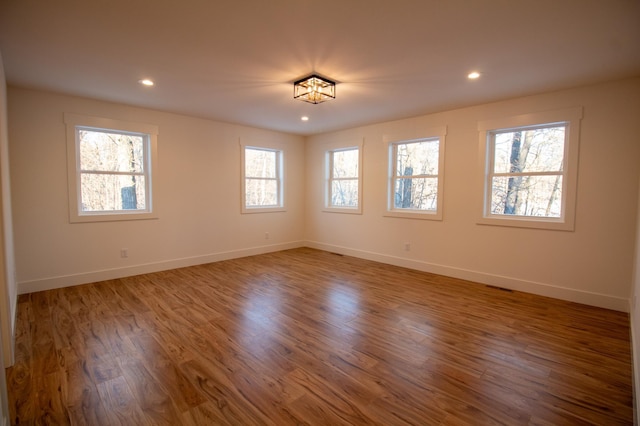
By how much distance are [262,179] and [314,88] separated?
3211 millimetres

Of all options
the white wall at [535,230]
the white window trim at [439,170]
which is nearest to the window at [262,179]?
the white wall at [535,230]

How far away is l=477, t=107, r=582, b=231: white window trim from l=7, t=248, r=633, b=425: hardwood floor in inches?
37.4

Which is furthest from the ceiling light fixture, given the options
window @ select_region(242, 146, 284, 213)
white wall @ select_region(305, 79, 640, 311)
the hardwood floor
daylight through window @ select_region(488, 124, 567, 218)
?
window @ select_region(242, 146, 284, 213)

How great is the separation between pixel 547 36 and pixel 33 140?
553cm

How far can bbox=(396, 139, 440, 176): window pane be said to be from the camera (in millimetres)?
4863

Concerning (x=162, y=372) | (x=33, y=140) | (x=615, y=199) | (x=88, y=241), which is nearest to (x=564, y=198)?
(x=615, y=199)

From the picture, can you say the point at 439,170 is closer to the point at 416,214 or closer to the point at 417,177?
the point at 417,177

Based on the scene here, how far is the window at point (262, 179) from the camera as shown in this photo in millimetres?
5900

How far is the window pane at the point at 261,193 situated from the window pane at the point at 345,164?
1322 mm

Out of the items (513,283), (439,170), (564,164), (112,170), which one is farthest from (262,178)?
(564,164)

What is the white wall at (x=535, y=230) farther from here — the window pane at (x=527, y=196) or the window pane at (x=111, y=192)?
the window pane at (x=111, y=192)

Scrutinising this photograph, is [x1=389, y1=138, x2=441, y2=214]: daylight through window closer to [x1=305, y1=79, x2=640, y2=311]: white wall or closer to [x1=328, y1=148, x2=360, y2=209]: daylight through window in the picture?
[x1=305, y1=79, x2=640, y2=311]: white wall

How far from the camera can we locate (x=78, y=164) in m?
4.07

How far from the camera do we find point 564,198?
364 centimetres
